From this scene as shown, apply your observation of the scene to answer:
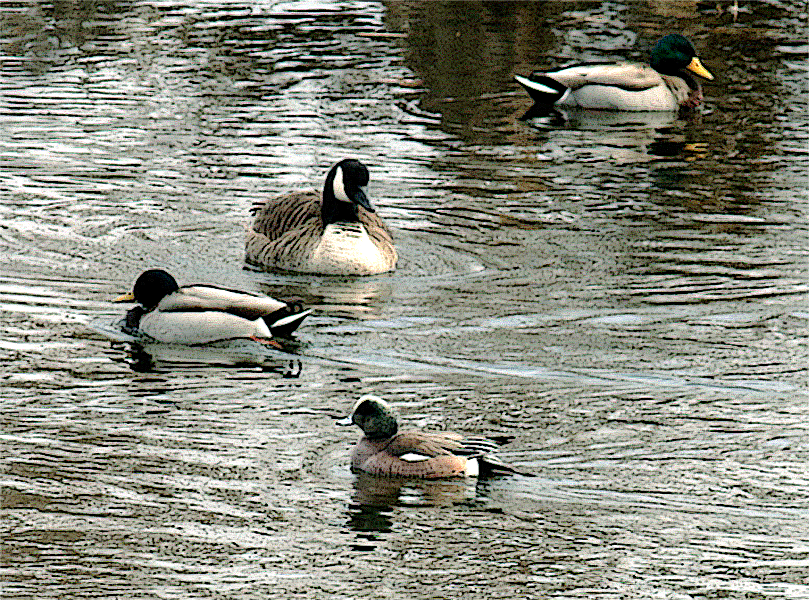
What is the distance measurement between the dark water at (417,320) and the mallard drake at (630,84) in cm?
22

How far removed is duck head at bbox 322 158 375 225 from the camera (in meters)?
15.4

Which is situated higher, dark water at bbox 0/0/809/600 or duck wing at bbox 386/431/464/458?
duck wing at bbox 386/431/464/458

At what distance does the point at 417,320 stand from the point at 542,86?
795cm

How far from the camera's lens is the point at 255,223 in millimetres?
16031

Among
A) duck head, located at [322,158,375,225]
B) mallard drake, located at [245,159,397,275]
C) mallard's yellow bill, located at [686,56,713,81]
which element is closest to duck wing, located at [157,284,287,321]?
mallard drake, located at [245,159,397,275]

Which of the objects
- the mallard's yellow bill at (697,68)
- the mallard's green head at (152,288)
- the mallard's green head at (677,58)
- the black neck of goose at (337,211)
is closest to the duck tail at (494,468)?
the mallard's green head at (152,288)

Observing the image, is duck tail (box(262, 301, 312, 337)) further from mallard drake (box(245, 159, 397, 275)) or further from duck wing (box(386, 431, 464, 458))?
duck wing (box(386, 431, 464, 458))

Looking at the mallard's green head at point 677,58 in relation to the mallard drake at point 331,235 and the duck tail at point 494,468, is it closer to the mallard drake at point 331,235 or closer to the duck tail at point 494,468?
the mallard drake at point 331,235

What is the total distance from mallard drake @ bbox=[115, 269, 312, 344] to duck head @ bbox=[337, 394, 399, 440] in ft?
7.92

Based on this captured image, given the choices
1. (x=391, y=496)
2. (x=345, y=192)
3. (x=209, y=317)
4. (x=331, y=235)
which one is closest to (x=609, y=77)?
(x=345, y=192)

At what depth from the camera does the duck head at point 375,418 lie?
36.8ft

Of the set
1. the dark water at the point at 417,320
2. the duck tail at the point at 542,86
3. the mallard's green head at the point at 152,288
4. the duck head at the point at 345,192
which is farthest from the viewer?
the duck tail at the point at 542,86

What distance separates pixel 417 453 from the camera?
1097 cm

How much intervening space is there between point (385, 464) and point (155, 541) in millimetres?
1472
